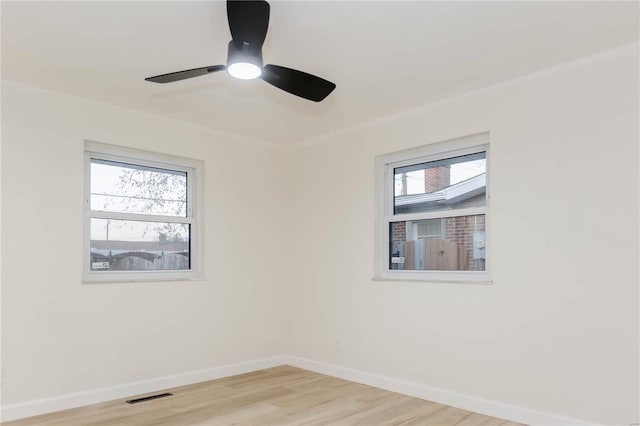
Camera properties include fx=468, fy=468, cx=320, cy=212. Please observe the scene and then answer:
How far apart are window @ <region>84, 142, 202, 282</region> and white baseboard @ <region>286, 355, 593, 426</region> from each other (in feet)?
5.17

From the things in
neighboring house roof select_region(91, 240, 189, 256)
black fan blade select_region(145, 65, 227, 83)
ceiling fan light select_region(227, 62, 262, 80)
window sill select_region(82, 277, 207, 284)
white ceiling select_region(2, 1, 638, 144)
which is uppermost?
white ceiling select_region(2, 1, 638, 144)

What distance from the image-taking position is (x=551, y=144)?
310 cm

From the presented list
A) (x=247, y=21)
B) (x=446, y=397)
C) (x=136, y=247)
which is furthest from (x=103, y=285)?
(x=446, y=397)

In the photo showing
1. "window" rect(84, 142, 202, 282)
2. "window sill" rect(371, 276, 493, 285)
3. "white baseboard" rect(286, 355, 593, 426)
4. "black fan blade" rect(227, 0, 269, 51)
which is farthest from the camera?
"window" rect(84, 142, 202, 282)

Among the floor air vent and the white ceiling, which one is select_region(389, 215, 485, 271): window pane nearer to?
the white ceiling

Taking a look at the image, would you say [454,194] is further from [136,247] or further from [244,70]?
[136,247]

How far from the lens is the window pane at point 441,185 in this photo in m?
3.63

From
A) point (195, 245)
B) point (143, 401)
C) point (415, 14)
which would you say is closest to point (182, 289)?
point (195, 245)

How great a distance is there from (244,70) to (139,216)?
87.0 inches

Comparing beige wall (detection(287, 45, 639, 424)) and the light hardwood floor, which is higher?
beige wall (detection(287, 45, 639, 424))

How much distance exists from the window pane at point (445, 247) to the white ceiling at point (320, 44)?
1.03 m

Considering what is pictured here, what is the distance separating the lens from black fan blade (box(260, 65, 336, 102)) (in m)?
2.44

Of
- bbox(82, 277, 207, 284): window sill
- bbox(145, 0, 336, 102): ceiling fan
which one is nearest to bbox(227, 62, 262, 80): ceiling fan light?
bbox(145, 0, 336, 102): ceiling fan

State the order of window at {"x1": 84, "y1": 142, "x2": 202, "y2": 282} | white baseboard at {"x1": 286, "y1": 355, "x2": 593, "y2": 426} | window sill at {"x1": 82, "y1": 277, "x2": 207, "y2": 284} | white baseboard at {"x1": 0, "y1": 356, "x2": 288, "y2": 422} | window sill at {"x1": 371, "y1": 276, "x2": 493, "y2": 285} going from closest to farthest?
1. white baseboard at {"x1": 286, "y1": 355, "x2": 593, "y2": 426}
2. white baseboard at {"x1": 0, "y1": 356, "x2": 288, "y2": 422}
3. window sill at {"x1": 371, "y1": 276, "x2": 493, "y2": 285}
4. window sill at {"x1": 82, "y1": 277, "x2": 207, "y2": 284}
5. window at {"x1": 84, "y1": 142, "x2": 202, "y2": 282}
